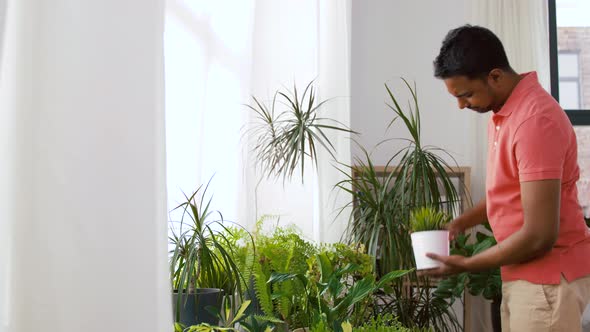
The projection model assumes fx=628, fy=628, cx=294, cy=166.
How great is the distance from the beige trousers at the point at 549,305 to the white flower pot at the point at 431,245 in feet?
0.82

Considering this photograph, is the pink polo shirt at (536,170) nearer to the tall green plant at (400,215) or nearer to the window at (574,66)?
the tall green plant at (400,215)

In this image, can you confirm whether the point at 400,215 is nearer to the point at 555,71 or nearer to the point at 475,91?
the point at 475,91

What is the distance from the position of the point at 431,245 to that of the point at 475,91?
0.51 meters

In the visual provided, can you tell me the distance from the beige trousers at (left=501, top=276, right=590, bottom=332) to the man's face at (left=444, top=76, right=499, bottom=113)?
0.57 m

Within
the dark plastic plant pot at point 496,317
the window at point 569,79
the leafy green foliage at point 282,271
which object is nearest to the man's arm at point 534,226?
the leafy green foliage at point 282,271

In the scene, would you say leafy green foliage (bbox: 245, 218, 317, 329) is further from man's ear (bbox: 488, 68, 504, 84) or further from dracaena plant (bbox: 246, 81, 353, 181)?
man's ear (bbox: 488, 68, 504, 84)

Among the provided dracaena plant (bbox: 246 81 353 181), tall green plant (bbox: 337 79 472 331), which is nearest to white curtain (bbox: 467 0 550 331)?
tall green plant (bbox: 337 79 472 331)

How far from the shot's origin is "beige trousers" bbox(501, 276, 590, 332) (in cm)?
185

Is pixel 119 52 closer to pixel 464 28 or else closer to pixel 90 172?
pixel 90 172

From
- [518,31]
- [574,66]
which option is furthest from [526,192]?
[574,66]

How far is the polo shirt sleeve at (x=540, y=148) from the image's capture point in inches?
69.3

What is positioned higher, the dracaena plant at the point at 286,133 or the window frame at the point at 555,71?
the window frame at the point at 555,71

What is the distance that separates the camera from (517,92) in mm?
1938

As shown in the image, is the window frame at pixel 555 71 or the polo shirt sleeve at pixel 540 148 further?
the window frame at pixel 555 71
